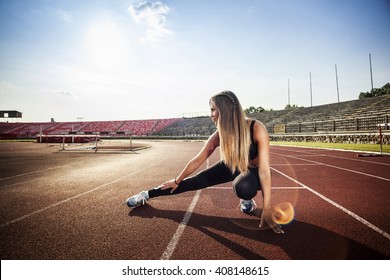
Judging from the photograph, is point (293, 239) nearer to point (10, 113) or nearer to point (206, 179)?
point (206, 179)

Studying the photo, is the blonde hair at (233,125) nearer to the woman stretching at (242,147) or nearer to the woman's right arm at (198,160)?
the woman stretching at (242,147)

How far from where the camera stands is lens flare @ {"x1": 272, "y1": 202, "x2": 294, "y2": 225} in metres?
3.21

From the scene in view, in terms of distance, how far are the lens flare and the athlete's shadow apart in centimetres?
14

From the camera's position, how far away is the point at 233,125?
292 cm

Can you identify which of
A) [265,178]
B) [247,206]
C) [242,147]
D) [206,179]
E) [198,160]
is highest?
[242,147]

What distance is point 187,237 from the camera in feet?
8.99

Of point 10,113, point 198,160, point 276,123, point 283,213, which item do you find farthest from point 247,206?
point 10,113

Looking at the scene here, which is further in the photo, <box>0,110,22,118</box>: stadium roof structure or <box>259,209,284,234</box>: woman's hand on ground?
<box>0,110,22,118</box>: stadium roof structure

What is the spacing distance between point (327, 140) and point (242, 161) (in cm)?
2280

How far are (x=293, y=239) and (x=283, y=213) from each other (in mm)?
992

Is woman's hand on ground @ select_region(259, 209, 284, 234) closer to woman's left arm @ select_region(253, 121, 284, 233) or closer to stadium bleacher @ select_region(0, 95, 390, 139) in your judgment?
woman's left arm @ select_region(253, 121, 284, 233)

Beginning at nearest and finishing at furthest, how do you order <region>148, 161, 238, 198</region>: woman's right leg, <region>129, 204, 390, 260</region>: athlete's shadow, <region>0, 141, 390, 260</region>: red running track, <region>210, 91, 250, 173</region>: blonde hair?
<region>129, 204, 390, 260</region>: athlete's shadow
<region>0, 141, 390, 260</region>: red running track
<region>210, 91, 250, 173</region>: blonde hair
<region>148, 161, 238, 198</region>: woman's right leg

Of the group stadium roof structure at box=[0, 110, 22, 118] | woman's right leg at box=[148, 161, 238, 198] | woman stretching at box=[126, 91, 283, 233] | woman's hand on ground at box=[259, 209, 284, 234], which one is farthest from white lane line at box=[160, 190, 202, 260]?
stadium roof structure at box=[0, 110, 22, 118]

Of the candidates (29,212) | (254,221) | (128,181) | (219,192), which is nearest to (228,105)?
(254,221)
